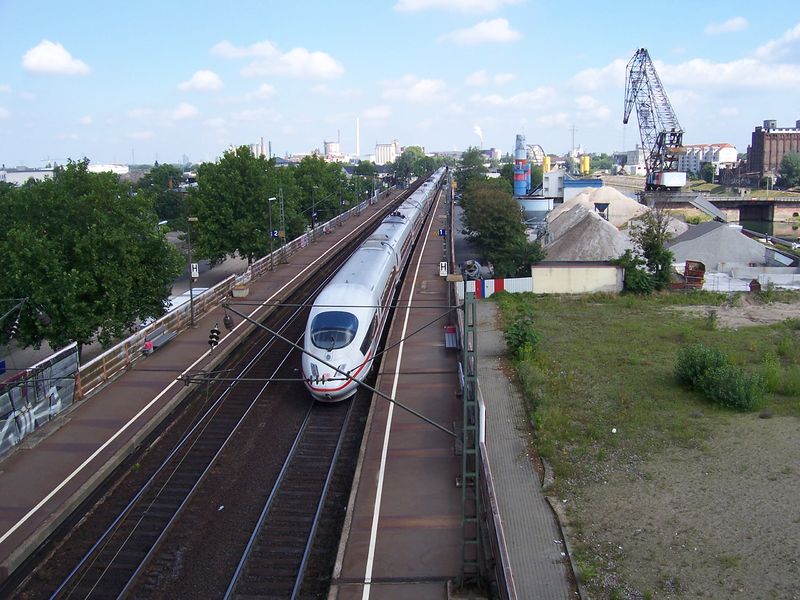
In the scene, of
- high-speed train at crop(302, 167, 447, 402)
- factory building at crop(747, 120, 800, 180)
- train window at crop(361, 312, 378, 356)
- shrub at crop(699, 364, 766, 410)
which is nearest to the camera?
high-speed train at crop(302, 167, 447, 402)

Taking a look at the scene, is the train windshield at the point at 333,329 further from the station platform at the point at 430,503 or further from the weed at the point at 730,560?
the weed at the point at 730,560

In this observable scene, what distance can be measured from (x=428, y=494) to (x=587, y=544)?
292cm

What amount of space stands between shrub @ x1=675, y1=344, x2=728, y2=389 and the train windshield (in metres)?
9.96

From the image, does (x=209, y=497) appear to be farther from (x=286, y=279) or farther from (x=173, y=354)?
(x=286, y=279)

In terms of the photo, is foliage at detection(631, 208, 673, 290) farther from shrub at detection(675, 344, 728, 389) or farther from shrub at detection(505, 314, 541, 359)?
shrub at detection(675, 344, 728, 389)

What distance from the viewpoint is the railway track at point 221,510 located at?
10.8 meters

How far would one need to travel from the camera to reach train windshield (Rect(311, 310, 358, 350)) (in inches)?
681

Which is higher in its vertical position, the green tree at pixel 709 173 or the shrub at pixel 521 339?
the green tree at pixel 709 173

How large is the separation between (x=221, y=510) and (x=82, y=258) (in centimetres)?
1213

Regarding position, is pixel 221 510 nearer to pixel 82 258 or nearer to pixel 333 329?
pixel 333 329

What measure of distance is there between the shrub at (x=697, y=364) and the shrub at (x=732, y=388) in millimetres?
224

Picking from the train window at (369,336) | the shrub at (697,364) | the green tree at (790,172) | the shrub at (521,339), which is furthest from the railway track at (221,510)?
the green tree at (790,172)

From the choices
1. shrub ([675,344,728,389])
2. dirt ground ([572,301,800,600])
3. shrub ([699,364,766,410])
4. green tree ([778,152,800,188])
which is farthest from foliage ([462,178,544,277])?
green tree ([778,152,800,188])

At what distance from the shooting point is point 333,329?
57.7 feet
